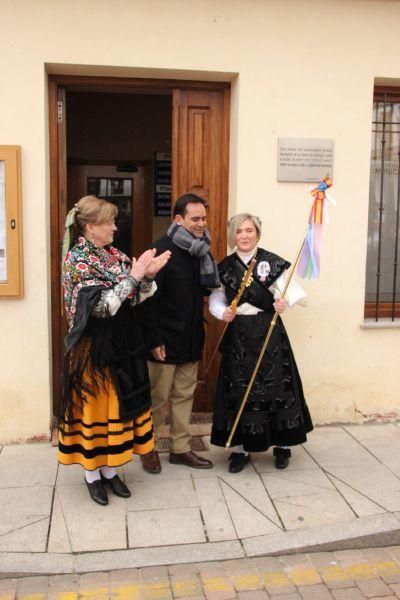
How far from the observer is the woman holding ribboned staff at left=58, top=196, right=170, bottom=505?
343 cm

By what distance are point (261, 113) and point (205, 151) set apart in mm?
536

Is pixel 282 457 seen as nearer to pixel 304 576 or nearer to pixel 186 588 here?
pixel 304 576

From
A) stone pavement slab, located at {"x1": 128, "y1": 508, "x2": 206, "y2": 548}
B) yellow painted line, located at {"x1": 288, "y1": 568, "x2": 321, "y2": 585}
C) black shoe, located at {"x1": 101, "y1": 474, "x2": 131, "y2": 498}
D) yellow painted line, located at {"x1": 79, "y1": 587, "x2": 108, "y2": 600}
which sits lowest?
yellow painted line, located at {"x1": 79, "y1": 587, "x2": 108, "y2": 600}

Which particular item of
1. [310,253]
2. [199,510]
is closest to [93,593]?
[199,510]

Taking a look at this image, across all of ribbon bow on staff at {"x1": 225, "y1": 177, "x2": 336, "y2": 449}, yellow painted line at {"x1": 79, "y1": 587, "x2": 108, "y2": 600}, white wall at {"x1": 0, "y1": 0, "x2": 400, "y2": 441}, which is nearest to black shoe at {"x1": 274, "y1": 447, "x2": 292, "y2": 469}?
ribbon bow on staff at {"x1": 225, "y1": 177, "x2": 336, "y2": 449}

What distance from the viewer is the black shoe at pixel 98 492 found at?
369cm

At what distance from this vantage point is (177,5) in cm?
443

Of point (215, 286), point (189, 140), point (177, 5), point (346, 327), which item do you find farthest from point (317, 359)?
point (177, 5)

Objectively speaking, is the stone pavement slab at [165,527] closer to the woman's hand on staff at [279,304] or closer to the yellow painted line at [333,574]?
the yellow painted line at [333,574]

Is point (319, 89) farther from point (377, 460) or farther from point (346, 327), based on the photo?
point (377, 460)

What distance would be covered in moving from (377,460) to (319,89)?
9.15ft

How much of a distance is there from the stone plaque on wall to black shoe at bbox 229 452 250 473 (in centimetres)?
208

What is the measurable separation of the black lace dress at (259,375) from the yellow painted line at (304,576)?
3.19ft

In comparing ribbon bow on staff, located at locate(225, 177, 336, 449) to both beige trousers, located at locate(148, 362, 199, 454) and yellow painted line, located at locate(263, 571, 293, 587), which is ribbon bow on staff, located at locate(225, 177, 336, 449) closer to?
beige trousers, located at locate(148, 362, 199, 454)
